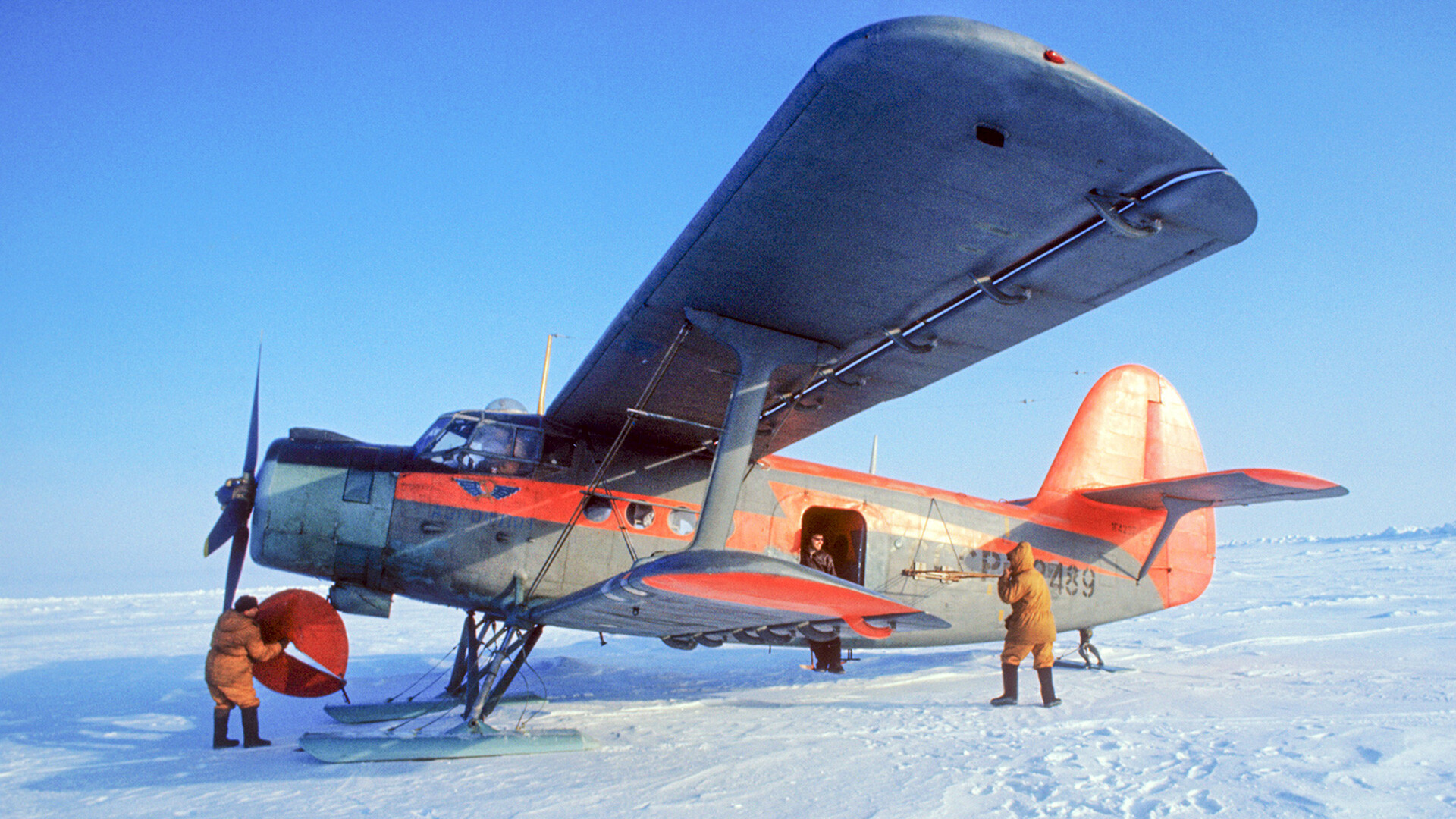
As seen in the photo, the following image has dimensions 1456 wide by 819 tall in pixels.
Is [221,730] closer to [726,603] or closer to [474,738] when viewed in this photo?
[474,738]

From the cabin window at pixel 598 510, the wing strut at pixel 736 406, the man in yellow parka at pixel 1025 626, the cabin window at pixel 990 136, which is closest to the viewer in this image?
the cabin window at pixel 990 136

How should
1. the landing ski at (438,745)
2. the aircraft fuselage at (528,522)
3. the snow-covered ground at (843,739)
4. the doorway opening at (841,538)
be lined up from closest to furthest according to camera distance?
1. the snow-covered ground at (843,739)
2. the landing ski at (438,745)
3. the aircraft fuselage at (528,522)
4. the doorway opening at (841,538)

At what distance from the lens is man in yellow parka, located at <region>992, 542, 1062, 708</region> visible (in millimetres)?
6164

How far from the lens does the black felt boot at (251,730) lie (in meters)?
5.95

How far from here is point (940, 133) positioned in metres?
2.98

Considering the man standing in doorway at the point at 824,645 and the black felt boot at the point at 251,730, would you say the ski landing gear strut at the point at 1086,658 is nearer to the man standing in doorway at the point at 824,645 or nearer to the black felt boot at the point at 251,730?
the man standing in doorway at the point at 824,645

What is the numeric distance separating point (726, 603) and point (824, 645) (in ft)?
9.61

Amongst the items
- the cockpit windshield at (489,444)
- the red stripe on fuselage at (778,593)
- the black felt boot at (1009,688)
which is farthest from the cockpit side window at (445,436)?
the black felt boot at (1009,688)

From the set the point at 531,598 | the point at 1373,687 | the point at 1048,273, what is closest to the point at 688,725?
the point at 531,598

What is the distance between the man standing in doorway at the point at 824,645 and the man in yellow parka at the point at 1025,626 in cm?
148

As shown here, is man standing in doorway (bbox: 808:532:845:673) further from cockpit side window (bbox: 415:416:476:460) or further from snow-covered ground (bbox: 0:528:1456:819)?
cockpit side window (bbox: 415:416:476:460)

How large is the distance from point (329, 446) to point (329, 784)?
10.3ft

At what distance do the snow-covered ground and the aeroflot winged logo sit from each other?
6.75 feet

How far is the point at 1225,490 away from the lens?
25.8 ft
